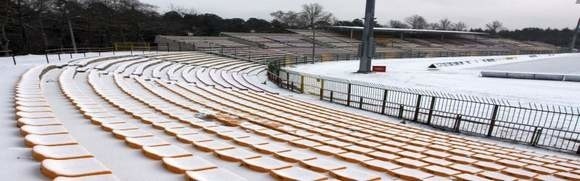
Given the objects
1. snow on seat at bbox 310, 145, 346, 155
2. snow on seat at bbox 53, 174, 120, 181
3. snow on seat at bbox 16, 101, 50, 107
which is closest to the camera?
snow on seat at bbox 53, 174, 120, 181

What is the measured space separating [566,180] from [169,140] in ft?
18.5

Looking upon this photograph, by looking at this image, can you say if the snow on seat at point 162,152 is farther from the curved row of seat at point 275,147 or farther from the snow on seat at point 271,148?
the snow on seat at point 271,148

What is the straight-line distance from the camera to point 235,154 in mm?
4621

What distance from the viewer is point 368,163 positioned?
489 centimetres

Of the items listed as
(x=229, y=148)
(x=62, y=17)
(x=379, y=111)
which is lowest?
(x=379, y=111)

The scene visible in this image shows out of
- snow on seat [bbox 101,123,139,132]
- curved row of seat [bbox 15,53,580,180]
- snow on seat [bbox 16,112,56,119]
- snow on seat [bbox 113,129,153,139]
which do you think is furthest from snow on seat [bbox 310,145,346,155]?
snow on seat [bbox 16,112,56,119]

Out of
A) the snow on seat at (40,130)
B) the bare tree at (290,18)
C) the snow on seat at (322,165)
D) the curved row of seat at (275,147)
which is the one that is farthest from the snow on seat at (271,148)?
the bare tree at (290,18)

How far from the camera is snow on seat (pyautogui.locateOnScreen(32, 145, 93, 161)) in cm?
351

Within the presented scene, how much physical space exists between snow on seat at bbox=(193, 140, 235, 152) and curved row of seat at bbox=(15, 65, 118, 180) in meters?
1.38

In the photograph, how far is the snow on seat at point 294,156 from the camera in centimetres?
473

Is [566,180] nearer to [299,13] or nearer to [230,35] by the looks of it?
[230,35]

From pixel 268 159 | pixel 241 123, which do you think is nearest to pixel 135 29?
pixel 241 123

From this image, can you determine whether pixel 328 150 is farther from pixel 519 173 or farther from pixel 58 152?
pixel 58 152

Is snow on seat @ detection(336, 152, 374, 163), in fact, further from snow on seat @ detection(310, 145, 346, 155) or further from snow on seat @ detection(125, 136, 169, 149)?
snow on seat @ detection(125, 136, 169, 149)
